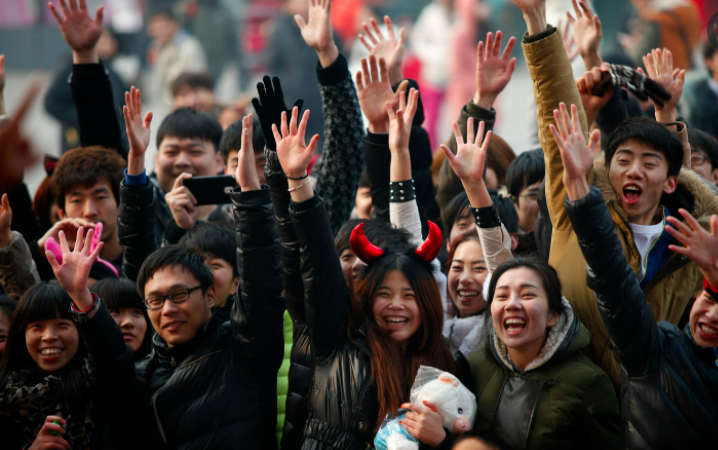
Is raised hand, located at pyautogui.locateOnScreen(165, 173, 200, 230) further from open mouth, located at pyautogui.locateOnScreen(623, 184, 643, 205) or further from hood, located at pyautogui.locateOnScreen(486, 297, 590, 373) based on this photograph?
open mouth, located at pyautogui.locateOnScreen(623, 184, 643, 205)

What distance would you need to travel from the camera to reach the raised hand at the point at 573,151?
8.27 feet

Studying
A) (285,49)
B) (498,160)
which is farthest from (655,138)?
(285,49)

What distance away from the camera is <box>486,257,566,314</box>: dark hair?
2738mm

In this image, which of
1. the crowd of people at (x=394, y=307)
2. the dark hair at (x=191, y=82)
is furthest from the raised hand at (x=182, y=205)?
the dark hair at (x=191, y=82)

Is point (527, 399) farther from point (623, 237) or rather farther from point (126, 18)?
point (126, 18)

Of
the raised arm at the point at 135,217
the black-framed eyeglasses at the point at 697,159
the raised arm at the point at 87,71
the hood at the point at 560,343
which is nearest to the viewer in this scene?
the hood at the point at 560,343

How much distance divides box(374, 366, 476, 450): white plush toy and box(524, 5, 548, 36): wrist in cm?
149

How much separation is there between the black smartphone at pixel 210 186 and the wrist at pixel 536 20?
156 cm

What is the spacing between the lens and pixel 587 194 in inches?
98.1

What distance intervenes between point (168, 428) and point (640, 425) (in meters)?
1.68

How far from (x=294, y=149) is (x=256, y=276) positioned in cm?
50

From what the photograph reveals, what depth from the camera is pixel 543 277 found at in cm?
276

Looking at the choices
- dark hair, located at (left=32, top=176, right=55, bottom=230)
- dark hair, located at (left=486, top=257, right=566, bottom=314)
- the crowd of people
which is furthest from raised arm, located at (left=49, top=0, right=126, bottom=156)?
dark hair, located at (left=486, top=257, right=566, bottom=314)

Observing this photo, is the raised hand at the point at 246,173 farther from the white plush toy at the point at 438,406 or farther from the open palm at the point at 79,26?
the open palm at the point at 79,26
